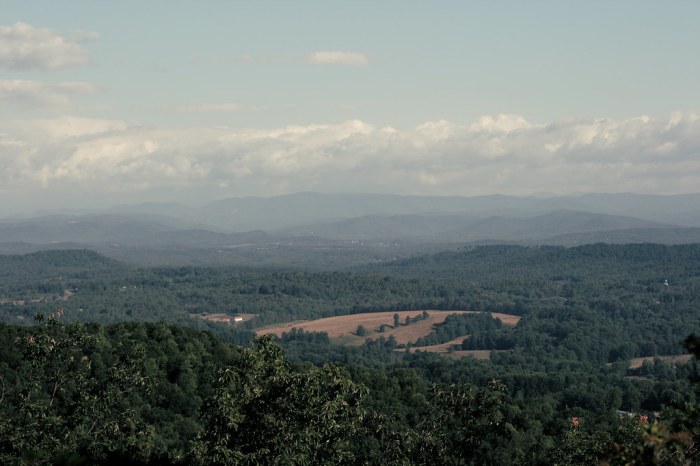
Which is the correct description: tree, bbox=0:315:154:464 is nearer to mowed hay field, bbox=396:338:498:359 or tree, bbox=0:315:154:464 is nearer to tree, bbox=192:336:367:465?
tree, bbox=192:336:367:465

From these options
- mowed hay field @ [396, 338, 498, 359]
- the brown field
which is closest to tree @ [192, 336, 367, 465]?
the brown field

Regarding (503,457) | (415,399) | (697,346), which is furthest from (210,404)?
(415,399)

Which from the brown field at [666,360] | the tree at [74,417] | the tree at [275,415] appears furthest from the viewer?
the brown field at [666,360]

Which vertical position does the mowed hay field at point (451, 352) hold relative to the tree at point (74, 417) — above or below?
below

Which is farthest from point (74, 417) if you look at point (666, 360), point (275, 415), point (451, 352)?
point (451, 352)

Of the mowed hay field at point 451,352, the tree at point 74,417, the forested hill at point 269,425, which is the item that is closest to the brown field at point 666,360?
the mowed hay field at point 451,352

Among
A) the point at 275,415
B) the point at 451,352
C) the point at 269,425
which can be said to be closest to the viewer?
the point at 269,425

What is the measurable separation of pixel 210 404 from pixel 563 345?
513 ft

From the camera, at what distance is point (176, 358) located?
89.2 metres

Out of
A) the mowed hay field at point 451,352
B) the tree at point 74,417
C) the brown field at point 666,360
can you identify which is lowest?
the mowed hay field at point 451,352

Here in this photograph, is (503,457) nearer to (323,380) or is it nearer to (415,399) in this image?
(415,399)

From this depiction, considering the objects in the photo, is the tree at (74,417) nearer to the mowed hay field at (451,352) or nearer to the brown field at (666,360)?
the brown field at (666,360)

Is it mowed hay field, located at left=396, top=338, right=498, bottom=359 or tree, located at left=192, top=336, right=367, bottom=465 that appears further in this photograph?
mowed hay field, located at left=396, top=338, right=498, bottom=359

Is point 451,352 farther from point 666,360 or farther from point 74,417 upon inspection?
point 74,417
